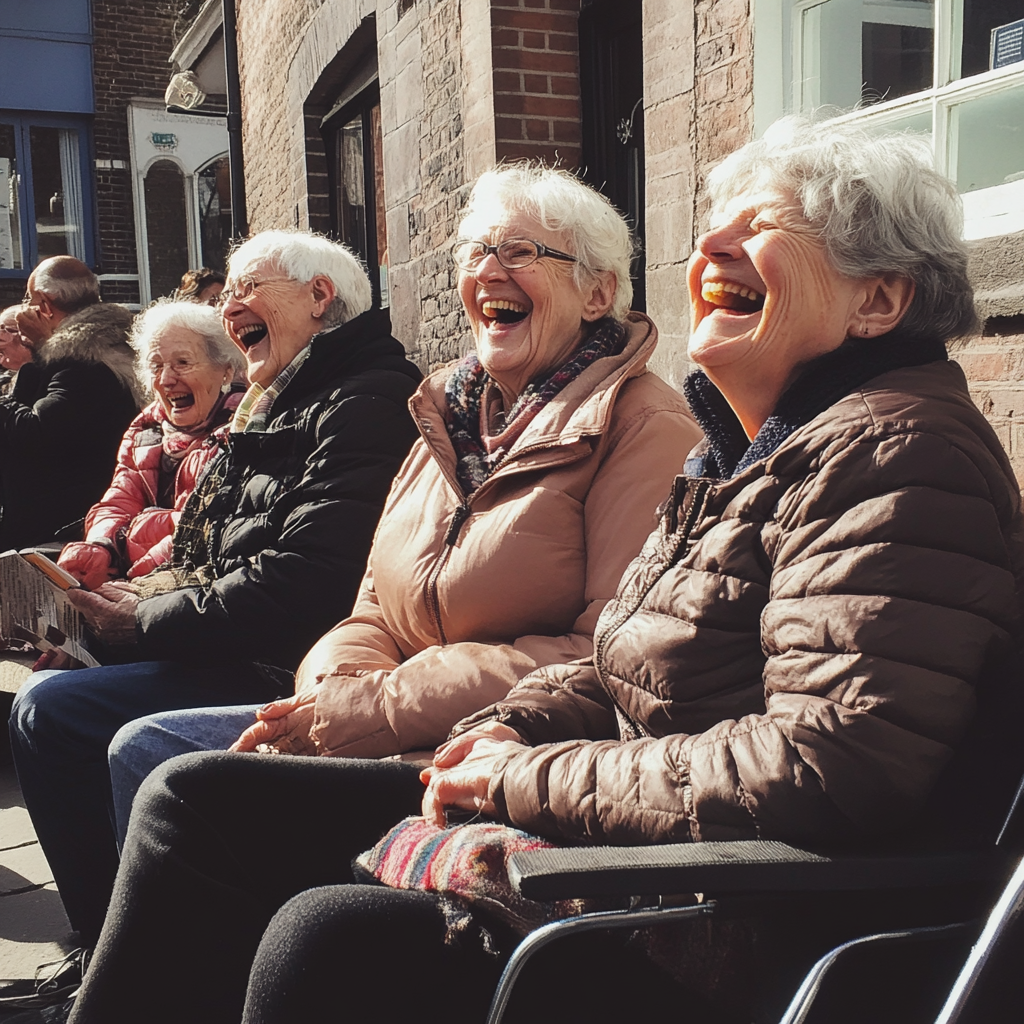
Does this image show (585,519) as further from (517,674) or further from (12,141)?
(12,141)

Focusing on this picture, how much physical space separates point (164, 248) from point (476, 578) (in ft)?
49.5

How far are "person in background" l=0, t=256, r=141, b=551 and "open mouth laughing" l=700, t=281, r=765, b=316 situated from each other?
3.30 m

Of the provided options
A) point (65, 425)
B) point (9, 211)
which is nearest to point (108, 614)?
point (65, 425)

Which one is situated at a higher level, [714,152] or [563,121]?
[563,121]

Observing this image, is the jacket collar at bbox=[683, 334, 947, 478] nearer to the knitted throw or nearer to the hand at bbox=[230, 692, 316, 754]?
the knitted throw

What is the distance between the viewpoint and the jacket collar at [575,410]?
7.48ft

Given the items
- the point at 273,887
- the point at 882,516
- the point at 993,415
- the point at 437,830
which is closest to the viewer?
the point at 882,516

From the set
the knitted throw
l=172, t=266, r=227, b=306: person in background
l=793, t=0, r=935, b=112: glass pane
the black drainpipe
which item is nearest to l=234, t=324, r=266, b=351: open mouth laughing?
l=793, t=0, r=935, b=112: glass pane

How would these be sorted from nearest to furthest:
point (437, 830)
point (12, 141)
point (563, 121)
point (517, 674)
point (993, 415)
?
point (437, 830), point (517, 674), point (993, 415), point (563, 121), point (12, 141)

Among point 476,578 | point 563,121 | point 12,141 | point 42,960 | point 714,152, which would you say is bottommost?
point 42,960

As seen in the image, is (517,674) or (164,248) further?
(164,248)

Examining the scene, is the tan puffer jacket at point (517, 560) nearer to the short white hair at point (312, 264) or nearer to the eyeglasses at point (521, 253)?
the eyeglasses at point (521, 253)

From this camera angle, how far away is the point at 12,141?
15.6m

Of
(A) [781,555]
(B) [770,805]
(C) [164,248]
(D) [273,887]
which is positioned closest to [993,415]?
(A) [781,555]
